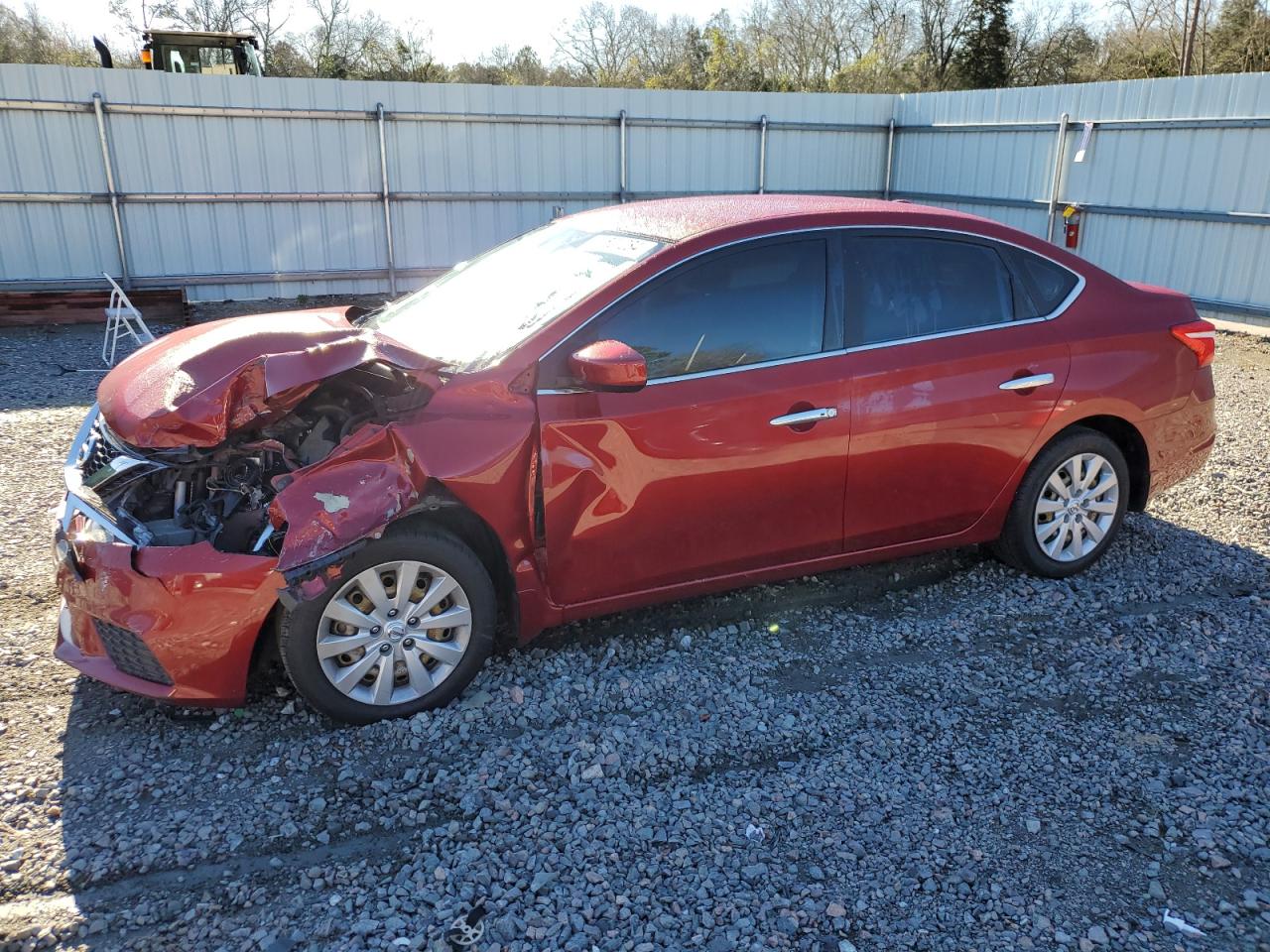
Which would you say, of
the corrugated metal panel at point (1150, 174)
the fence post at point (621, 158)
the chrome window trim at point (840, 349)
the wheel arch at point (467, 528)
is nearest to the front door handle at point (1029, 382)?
the chrome window trim at point (840, 349)

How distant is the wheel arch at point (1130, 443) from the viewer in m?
4.60

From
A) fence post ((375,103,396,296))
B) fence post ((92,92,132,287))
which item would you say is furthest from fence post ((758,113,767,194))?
fence post ((92,92,132,287))

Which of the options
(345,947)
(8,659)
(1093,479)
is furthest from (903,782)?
(8,659)

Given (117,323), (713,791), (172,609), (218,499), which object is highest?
(218,499)

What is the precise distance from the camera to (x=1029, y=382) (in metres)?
4.32

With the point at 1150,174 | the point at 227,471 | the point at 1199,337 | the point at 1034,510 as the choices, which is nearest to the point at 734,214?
the point at 1034,510

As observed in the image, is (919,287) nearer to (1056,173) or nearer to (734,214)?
(734,214)

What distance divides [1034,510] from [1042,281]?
1.06 metres

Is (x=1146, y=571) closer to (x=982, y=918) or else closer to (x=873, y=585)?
(x=873, y=585)

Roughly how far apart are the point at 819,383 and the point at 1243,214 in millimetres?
9365

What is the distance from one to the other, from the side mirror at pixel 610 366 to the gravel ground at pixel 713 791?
1.19 m

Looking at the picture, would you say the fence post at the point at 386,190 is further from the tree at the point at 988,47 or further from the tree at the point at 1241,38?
the tree at the point at 988,47

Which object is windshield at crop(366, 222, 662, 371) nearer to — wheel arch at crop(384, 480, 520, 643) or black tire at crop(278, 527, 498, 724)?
wheel arch at crop(384, 480, 520, 643)

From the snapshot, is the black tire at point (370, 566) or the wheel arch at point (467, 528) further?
the wheel arch at point (467, 528)
